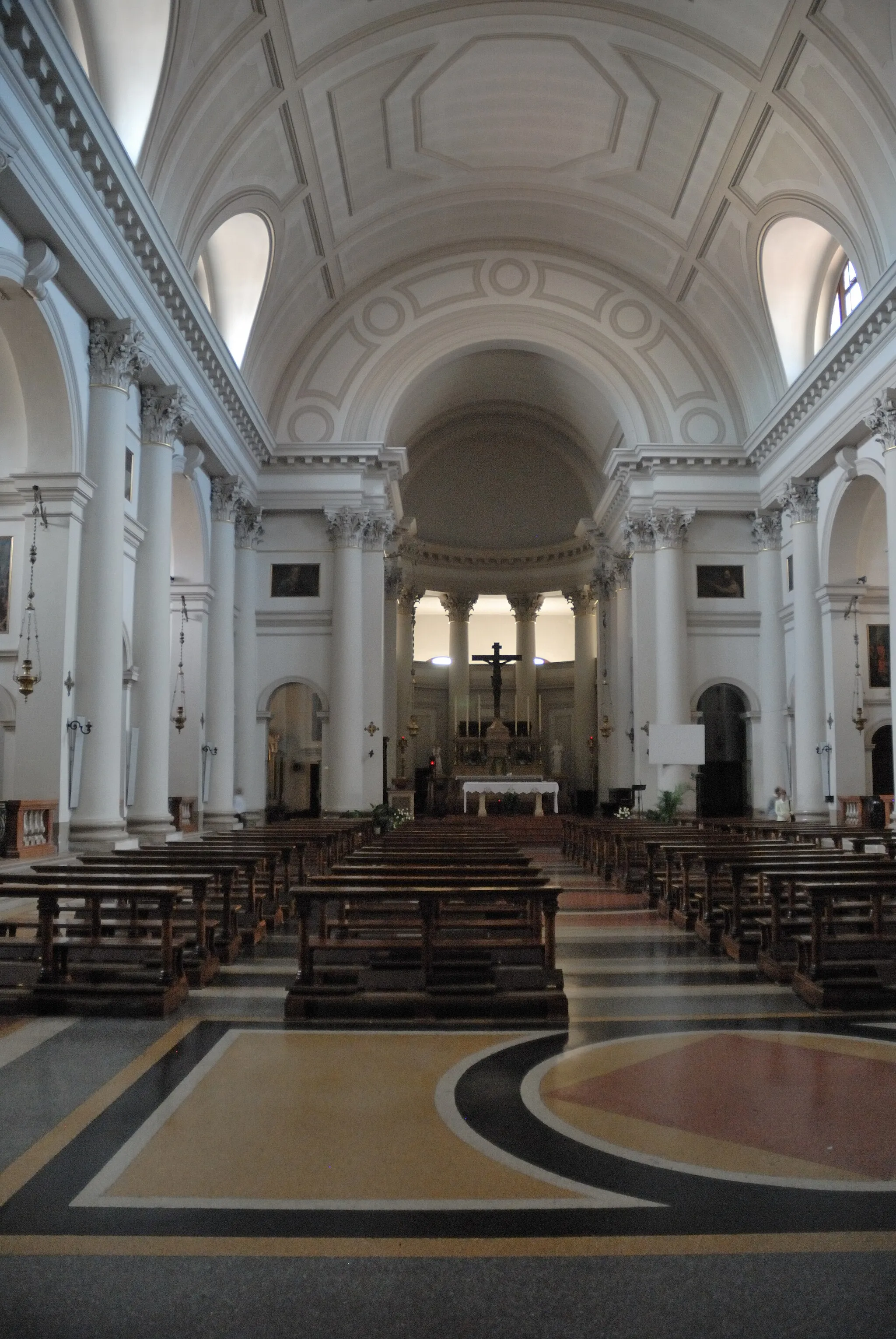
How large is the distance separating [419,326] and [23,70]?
17828 mm

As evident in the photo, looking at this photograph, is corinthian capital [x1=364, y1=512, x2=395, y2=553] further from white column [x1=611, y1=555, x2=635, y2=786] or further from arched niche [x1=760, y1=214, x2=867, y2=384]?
arched niche [x1=760, y1=214, x2=867, y2=384]

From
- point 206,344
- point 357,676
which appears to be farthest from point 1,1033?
point 357,676

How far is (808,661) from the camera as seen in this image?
77.7 ft

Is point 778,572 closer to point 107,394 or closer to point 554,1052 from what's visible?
point 107,394

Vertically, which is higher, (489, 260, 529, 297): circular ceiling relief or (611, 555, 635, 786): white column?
(489, 260, 529, 297): circular ceiling relief

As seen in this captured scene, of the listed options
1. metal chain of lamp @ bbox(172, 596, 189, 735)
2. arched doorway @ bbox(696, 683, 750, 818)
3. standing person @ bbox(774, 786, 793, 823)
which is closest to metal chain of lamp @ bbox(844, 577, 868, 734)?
standing person @ bbox(774, 786, 793, 823)

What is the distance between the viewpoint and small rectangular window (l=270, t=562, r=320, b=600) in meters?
27.9

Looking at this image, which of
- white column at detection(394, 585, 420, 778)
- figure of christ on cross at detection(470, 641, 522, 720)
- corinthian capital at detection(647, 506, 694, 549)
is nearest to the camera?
corinthian capital at detection(647, 506, 694, 549)

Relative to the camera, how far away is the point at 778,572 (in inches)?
1070

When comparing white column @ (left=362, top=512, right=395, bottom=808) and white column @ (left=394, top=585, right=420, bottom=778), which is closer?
white column @ (left=362, top=512, right=395, bottom=808)

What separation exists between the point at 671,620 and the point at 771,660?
111 inches

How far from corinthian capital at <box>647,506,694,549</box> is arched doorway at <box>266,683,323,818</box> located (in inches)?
471

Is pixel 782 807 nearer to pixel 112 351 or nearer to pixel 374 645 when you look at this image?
pixel 374 645

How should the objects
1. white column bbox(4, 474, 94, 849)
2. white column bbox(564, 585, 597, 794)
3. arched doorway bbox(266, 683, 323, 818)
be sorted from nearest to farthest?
white column bbox(4, 474, 94, 849) → arched doorway bbox(266, 683, 323, 818) → white column bbox(564, 585, 597, 794)
